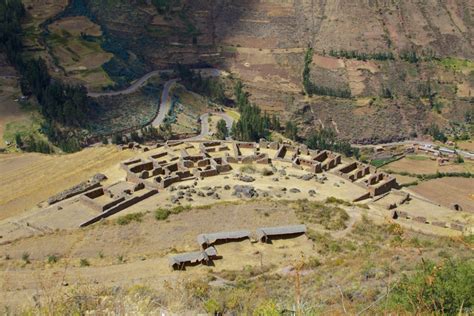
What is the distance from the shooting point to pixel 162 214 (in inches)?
2012

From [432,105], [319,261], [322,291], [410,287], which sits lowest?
[432,105]

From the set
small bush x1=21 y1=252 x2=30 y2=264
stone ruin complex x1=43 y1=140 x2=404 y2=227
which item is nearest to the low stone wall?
stone ruin complex x1=43 y1=140 x2=404 y2=227

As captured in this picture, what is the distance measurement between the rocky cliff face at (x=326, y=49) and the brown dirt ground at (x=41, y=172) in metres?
46.8

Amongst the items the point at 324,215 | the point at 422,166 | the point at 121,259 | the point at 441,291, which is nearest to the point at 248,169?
the point at 324,215

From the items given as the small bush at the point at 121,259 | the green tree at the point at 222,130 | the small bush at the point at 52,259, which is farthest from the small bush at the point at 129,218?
the green tree at the point at 222,130

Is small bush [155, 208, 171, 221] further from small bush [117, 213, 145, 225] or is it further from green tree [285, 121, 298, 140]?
green tree [285, 121, 298, 140]

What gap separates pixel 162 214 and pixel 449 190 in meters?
51.2

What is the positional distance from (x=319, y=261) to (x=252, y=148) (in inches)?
1645

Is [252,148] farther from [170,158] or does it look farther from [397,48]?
[397,48]

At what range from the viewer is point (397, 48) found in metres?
143

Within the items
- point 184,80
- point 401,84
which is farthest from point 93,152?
point 401,84

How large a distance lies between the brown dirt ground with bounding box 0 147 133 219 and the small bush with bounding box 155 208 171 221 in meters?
18.0

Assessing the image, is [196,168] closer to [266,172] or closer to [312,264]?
[266,172]

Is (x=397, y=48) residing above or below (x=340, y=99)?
above
